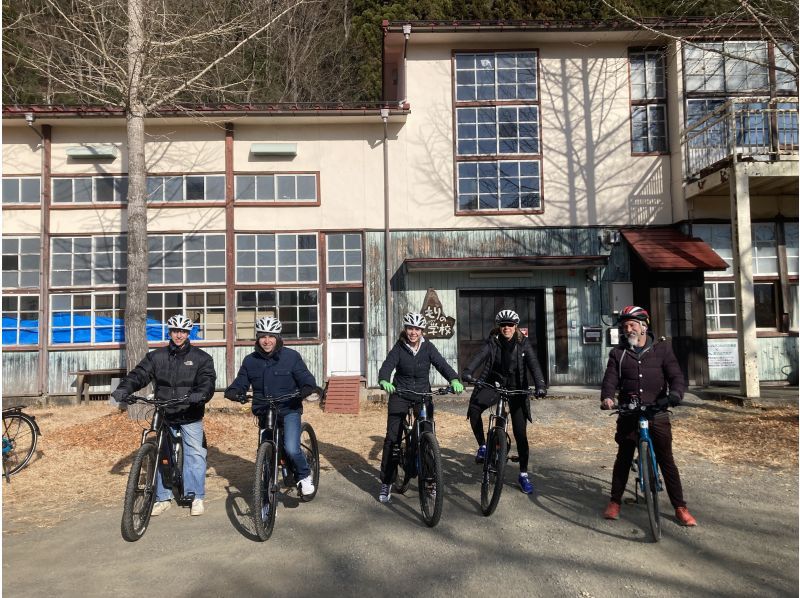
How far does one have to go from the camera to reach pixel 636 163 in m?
12.8

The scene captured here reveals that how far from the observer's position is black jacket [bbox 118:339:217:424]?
509 centimetres

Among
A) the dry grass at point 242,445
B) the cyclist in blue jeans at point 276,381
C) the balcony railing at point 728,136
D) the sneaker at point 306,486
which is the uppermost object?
the balcony railing at point 728,136

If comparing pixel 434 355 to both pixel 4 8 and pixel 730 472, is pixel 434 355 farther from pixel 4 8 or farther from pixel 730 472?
pixel 4 8

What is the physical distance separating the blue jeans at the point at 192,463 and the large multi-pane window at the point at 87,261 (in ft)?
28.5

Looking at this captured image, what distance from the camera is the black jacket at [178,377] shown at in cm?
509

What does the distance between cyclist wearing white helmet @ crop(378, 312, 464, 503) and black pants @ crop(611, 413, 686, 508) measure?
5.07 ft

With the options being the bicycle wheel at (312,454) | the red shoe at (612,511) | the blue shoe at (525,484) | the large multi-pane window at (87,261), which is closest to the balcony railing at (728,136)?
the blue shoe at (525,484)

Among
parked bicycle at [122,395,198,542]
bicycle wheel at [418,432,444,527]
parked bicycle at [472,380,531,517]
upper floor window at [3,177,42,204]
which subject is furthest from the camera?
upper floor window at [3,177,42,204]

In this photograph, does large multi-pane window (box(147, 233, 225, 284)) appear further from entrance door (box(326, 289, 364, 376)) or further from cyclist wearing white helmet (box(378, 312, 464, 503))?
cyclist wearing white helmet (box(378, 312, 464, 503))

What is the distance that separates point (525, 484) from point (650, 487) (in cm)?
151

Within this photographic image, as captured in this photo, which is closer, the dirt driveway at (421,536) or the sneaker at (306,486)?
the dirt driveway at (421,536)

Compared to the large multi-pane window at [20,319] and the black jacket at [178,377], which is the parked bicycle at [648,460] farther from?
the large multi-pane window at [20,319]

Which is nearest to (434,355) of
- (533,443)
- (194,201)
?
(533,443)

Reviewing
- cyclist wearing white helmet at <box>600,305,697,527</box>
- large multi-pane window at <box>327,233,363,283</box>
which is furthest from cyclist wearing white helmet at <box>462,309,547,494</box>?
large multi-pane window at <box>327,233,363,283</box>
